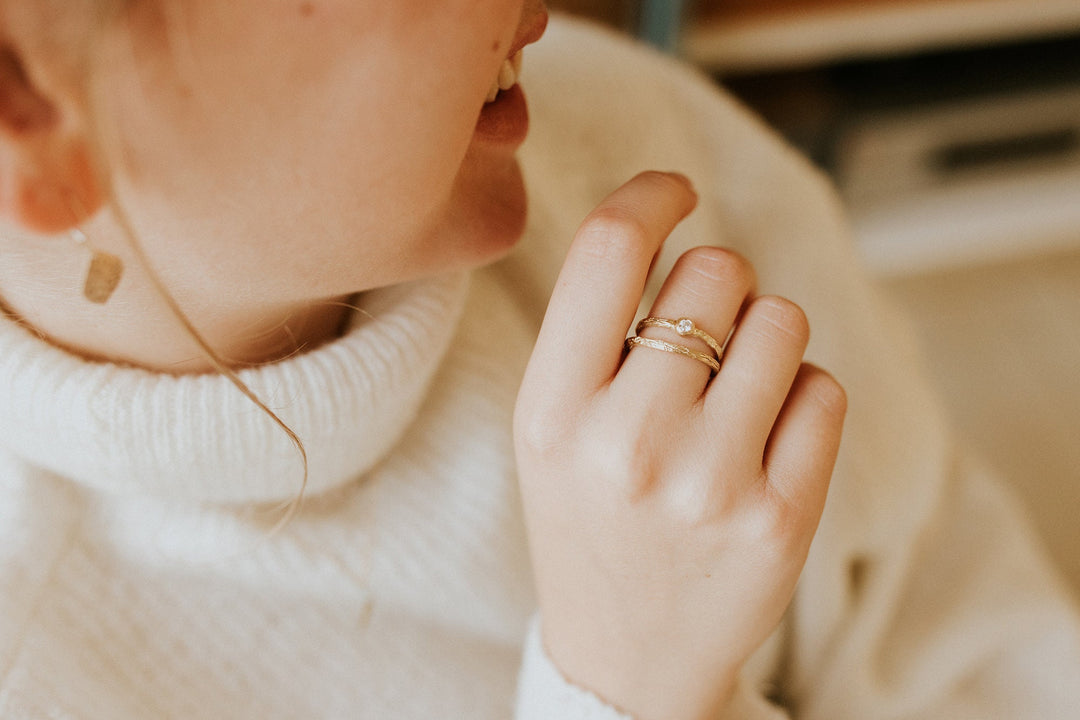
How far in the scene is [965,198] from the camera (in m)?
1.63

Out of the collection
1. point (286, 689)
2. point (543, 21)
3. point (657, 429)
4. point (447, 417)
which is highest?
point (543, 21)

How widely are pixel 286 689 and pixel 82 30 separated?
41 cm

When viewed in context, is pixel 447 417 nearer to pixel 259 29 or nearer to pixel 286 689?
pixel 286 689

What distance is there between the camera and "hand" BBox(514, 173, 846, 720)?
0.44 metres

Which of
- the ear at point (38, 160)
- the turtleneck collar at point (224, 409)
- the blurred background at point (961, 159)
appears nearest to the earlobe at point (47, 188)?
the ear at point (38, 160)

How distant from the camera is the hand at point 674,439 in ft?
1.44

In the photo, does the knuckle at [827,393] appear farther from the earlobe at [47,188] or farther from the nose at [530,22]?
the earlobe at [47,188]

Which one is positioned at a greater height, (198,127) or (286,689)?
(198,127)

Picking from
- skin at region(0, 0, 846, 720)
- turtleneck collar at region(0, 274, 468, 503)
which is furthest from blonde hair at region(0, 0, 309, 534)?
turtleneck collar at region(0, 274, 468, 503)

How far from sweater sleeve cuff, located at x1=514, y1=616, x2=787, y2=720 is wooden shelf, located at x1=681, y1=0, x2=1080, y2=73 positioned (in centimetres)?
105

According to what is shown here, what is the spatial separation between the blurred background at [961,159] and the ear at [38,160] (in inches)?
42.3

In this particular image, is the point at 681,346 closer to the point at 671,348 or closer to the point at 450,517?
the point at 671,348

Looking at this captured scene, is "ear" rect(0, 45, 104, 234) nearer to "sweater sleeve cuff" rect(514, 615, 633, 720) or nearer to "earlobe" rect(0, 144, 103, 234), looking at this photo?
"earlobe" rect(0, 144, 103, 234)

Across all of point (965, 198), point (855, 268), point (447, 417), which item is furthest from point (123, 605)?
point (965, 198)
